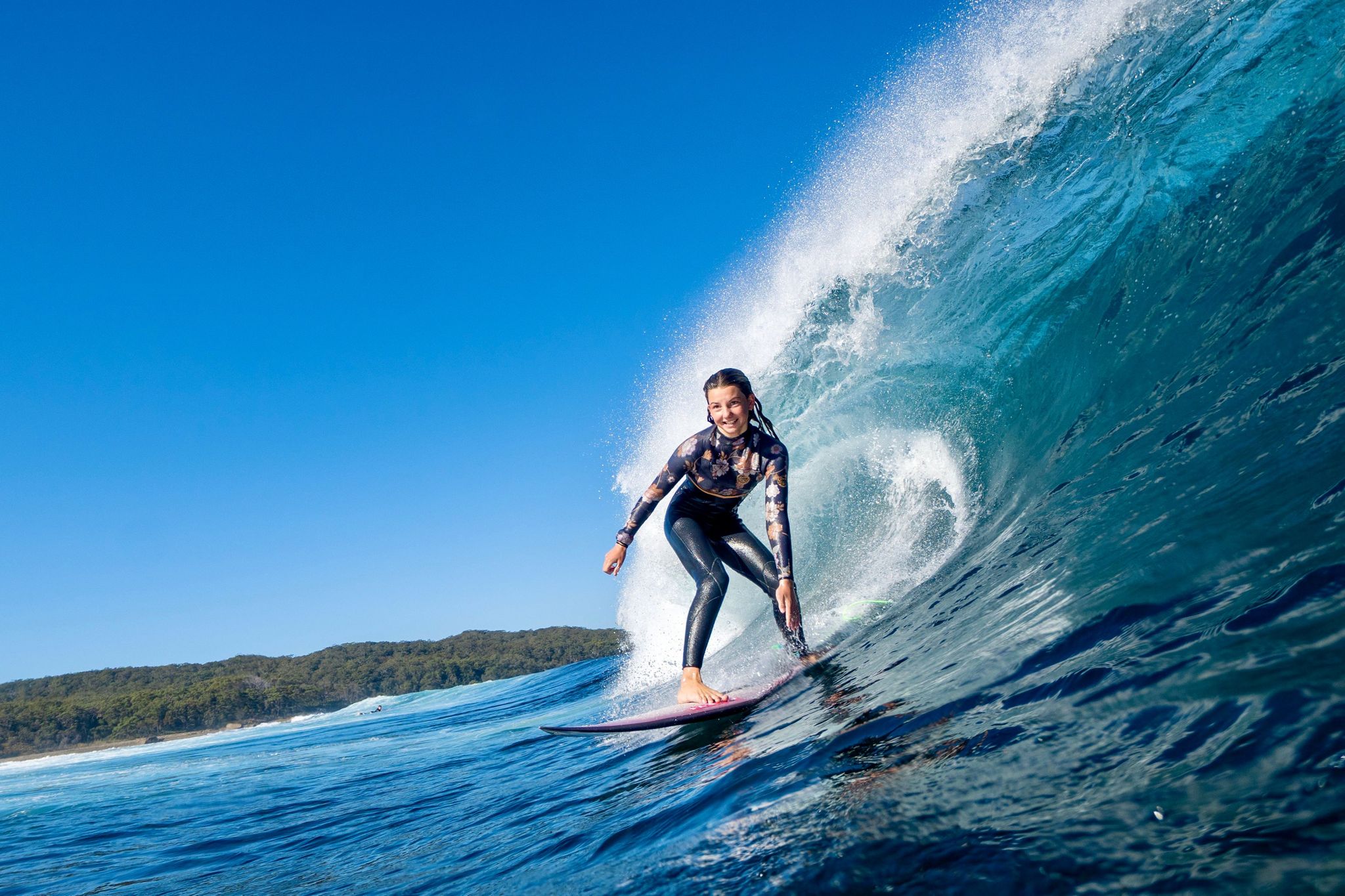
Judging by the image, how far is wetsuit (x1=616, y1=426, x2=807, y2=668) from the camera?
17.8 ft

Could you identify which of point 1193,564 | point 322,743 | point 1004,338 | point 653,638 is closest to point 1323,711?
point 1193,564

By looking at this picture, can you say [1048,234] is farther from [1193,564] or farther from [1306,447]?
[1193,564]

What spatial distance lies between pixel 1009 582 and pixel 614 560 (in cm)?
280

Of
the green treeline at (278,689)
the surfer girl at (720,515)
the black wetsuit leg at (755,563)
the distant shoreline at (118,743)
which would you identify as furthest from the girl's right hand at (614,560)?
the distant shoreline at (118,743)

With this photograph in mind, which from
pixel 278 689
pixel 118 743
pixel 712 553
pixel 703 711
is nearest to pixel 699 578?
pixel 712 553

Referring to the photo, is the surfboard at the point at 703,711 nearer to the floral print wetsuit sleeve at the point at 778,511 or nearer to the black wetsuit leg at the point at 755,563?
the black wetsuit leg at the point at 755,563

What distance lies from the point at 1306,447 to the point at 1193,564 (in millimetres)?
858

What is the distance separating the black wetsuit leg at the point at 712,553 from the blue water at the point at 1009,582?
2.54 feet

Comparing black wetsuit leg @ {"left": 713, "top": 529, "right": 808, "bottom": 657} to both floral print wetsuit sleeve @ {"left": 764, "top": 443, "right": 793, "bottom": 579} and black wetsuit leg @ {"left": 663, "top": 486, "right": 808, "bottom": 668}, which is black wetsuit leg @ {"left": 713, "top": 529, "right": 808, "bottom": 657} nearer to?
black wetsuit leg @ {"left": 663, "top": 486, "right": 808, "bottom": 668}

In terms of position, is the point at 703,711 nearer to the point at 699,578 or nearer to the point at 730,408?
the point at 699,578

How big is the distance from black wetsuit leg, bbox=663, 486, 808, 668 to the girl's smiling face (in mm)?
760

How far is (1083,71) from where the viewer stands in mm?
8922

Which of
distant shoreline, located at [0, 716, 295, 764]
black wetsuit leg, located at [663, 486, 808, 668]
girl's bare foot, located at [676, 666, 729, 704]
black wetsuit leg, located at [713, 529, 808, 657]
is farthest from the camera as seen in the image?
distant shoreline, located at [0, 716, 295, 764]

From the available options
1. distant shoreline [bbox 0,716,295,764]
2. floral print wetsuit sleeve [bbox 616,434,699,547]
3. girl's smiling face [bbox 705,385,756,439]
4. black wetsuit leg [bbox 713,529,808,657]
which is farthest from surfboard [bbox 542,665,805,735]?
distant shoreline [bbox 0,716,295,764]
